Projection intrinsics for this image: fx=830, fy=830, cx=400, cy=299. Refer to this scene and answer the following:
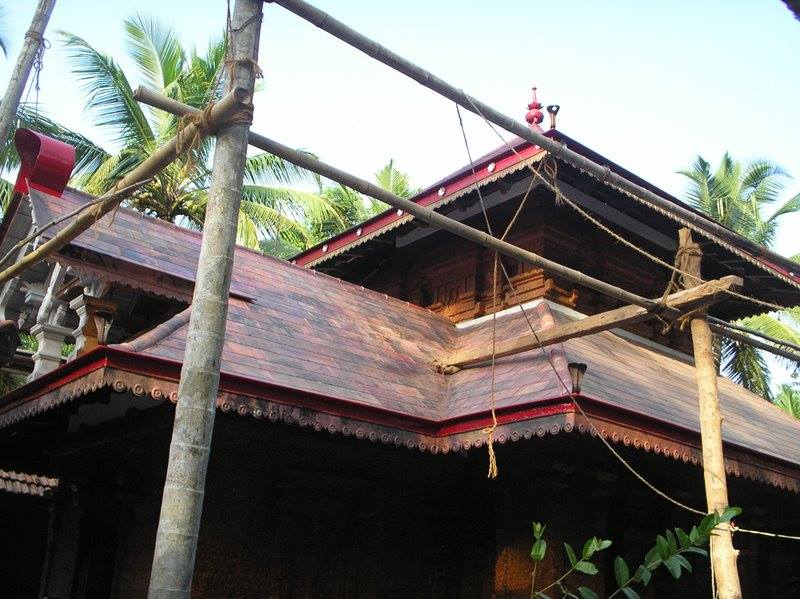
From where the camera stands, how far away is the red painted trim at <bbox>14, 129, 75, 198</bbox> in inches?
219

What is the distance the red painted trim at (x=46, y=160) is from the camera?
18.3ft

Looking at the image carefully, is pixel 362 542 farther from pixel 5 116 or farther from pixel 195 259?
pixel 5 116

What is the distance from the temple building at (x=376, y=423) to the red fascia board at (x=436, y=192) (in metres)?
0.04

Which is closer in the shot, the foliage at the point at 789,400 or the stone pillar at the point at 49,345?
the stone pillar at the point at 49,345

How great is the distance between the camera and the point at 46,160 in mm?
5562

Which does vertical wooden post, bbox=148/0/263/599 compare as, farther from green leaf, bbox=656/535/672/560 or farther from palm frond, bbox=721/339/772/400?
palm frond, bbox=721/339/772/400

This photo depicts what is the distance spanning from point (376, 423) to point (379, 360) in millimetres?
1337

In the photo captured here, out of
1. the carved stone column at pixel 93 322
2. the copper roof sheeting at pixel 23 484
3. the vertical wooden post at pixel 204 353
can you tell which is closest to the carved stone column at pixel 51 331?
the carved stone column at pixel 93 322

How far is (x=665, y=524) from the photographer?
27.0ft

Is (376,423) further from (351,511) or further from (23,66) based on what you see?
(23,66)

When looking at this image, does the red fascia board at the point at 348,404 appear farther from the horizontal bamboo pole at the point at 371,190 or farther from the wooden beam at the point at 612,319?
the horizontal bamboo pole at the point at 371,190

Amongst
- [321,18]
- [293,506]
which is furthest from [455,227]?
[293,506]

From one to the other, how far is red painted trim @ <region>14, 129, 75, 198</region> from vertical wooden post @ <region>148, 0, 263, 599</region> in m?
1.81

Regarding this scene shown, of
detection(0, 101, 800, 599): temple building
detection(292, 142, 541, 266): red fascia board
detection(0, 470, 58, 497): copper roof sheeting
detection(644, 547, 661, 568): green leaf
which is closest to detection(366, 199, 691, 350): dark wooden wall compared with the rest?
detection(0, 101, 800, 599): temple building
